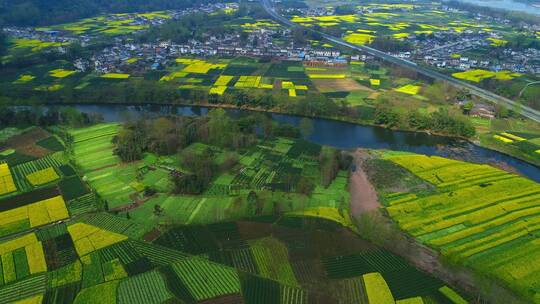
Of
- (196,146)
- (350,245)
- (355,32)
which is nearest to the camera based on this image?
(350,245)

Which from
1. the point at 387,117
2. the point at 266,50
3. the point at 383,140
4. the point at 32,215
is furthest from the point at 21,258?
the point at 266,50

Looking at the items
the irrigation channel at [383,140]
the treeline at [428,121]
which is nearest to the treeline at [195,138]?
the irrigation channel at [383,140]

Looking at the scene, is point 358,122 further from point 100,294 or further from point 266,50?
point 100,294

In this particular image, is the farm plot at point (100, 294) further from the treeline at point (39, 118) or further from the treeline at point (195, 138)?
the treeline at point (39, 118)

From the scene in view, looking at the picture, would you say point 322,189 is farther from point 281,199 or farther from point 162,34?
point 162,34

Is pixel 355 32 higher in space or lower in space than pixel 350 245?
higher

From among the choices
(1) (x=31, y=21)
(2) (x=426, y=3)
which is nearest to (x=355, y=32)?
(2) (x=426, y=3)

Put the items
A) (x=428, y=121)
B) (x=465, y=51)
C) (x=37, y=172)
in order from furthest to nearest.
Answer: (x=465, y=51), (x=428, y=121), (x=37, y=172)
